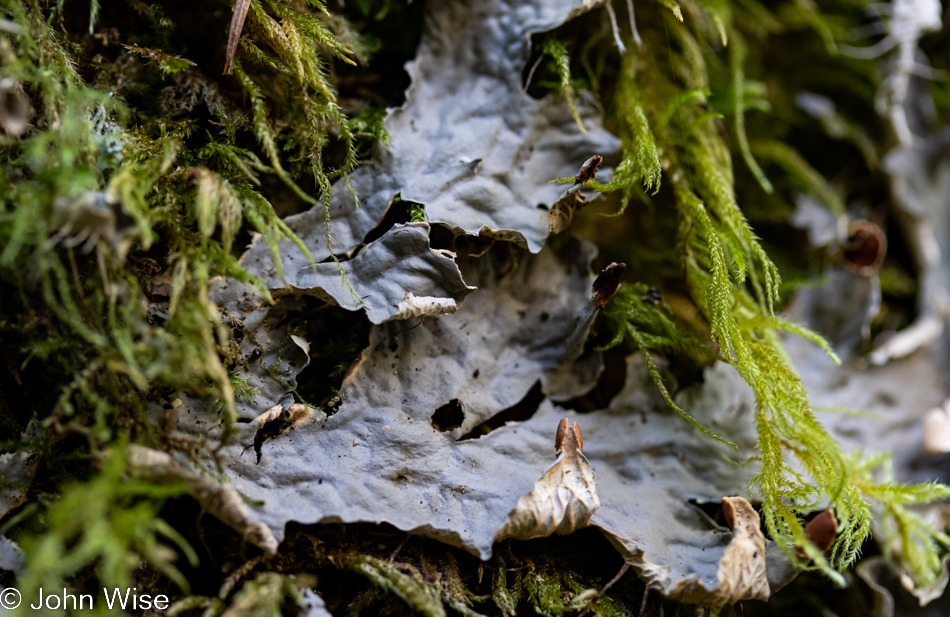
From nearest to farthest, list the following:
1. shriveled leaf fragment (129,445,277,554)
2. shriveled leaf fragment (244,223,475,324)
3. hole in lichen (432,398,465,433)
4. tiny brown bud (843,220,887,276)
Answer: shriveled leaf fragment (129,445,277,554), shriveled leaf fragment (244,223,475,324), hole in lichen (432,398,465,433), tiny brown bud (843,220,887,276)

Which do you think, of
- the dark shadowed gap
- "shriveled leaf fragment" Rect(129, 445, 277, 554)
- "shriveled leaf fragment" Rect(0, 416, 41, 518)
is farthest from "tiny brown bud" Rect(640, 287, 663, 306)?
"shriveled leaf fragment" Rect(0, 416, 41, 518)

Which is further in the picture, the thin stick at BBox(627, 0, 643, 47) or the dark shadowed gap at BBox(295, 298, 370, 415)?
the thin stick at BBox(627, 0, 643, 47)

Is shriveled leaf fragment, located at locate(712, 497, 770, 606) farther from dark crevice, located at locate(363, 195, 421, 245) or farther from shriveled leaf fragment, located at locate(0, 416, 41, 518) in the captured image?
shriveled leaf fragment, located at locate(0, 416, 41, 518)

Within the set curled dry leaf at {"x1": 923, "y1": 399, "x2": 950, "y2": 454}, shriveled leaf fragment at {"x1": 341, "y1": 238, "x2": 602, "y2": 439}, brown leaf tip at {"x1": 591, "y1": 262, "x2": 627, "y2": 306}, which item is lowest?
curled dry leaf at {"x1": 923, "y1": 399, "x2": 950, "y2": 454}

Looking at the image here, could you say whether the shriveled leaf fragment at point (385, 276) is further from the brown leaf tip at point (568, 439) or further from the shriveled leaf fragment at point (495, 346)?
the brown leaf tip at point (568, 439)

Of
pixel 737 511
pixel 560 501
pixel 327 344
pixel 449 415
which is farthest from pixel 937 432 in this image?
pixel 327 344

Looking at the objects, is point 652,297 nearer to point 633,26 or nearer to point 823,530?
point 823,530

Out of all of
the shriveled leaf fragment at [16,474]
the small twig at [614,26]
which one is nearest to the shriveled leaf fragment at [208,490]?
the shriveled leaf fragment at [16,474]
